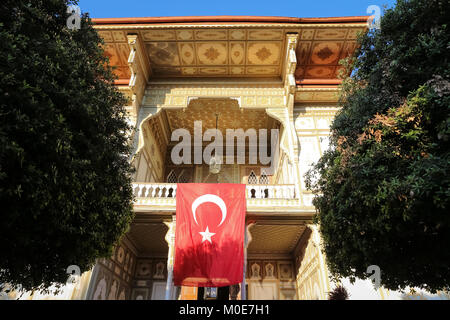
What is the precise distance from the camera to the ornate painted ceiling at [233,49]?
9.84 m

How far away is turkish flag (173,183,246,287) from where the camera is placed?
7328 mm

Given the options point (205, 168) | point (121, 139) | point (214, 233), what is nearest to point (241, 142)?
point (205, 168)

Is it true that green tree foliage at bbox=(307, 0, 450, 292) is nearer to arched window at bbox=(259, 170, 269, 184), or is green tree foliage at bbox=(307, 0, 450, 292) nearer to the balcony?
the balcony

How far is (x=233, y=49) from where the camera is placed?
10500 mm

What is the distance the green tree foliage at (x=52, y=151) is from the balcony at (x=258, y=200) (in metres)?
4.19

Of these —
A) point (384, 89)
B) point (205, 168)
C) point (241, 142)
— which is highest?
point (241, 142)

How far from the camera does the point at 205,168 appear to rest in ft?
45.0

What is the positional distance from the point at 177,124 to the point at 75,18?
8623 mm

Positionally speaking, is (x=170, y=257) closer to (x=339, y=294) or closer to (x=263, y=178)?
(x=339, y=294)

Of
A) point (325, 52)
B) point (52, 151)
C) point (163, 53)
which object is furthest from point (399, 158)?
point (163, 53)

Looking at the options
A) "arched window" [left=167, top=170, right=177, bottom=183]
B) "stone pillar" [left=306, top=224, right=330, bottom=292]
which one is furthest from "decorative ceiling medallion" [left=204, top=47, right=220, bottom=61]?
"stone pillar" [left=306, top=224, right=330, bottom=292]

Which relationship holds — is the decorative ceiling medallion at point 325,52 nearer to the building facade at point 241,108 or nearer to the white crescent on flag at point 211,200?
the building facade at point 241,108

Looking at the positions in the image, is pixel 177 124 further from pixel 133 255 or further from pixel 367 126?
pixel 367 126

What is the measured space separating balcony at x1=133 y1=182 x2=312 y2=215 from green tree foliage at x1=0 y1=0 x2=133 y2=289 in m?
4.19
